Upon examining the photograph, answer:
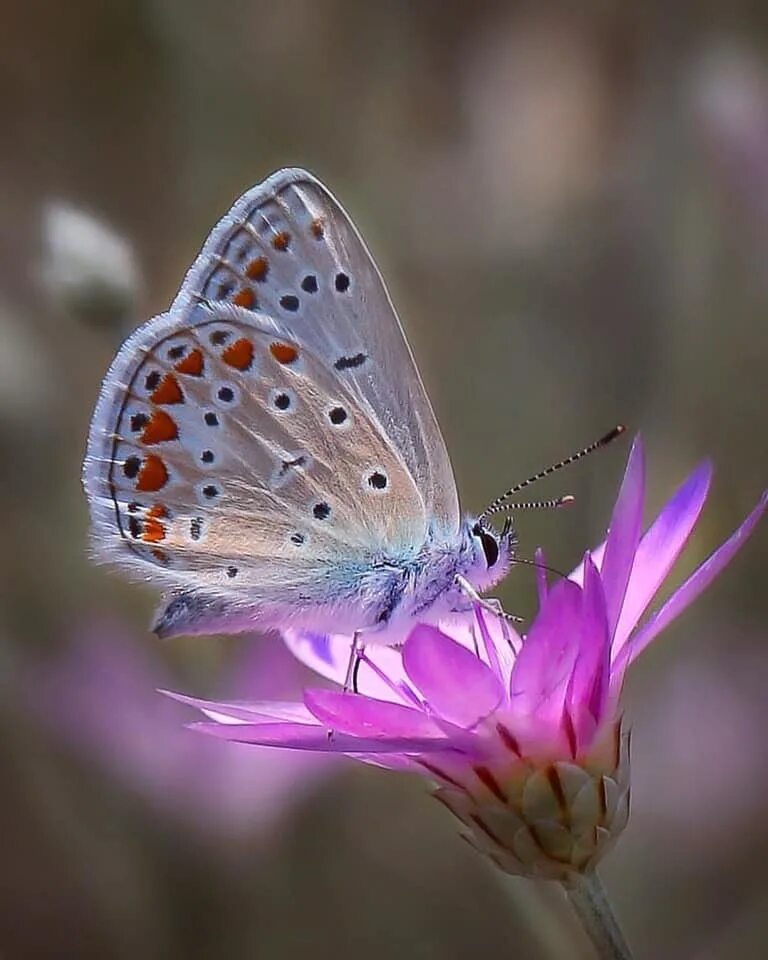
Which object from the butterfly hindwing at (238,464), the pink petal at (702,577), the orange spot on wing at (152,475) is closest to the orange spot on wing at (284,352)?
the butterfly hindwing at (238,464)

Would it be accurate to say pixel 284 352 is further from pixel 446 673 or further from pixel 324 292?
pixel 446 673

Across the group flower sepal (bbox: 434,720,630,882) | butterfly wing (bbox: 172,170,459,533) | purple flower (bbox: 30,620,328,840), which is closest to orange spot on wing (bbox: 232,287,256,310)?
butterfly wing (bbox: 172,170,459,533)

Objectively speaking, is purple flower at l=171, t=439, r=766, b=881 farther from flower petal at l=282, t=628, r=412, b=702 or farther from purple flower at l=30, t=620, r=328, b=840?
purple flower at l=30, t=620, r=328, b=840

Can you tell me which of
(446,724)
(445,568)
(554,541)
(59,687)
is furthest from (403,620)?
(59,687)

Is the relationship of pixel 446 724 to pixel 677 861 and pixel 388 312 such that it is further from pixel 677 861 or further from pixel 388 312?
pixel 677 861

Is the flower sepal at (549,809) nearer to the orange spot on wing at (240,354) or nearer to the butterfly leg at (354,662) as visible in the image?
the butterfly leg at (354,662)

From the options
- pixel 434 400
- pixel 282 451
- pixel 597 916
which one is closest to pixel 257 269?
pixel 282 451
